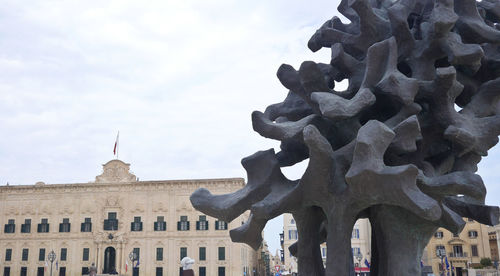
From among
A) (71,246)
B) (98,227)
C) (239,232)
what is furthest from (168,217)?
Answer: (239,232)

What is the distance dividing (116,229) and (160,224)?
4763 millimetres

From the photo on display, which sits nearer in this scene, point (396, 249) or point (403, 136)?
point (403, 136)

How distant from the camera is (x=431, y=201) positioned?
5.76m

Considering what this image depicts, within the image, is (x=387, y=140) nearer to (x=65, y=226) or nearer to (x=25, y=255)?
(x=65, y=226)

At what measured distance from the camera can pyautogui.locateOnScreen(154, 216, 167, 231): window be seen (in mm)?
51406

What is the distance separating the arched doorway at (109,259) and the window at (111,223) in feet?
6.69

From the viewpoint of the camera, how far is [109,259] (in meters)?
51.6

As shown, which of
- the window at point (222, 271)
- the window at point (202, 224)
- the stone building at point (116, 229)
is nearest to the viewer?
the window at point (222, 271)

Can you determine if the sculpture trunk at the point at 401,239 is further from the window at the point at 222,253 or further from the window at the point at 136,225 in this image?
the window at the point at 136,225

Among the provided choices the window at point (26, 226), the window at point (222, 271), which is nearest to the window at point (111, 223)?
the window at point (26, 226)

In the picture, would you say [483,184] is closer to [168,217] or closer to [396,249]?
[396,249]

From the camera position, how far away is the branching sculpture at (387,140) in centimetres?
622

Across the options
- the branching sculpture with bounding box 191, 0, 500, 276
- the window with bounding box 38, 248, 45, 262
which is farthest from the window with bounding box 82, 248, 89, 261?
the branching sculpture with bounding box 191, 0, 500, 276

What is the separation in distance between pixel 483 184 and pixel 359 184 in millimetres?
1592
